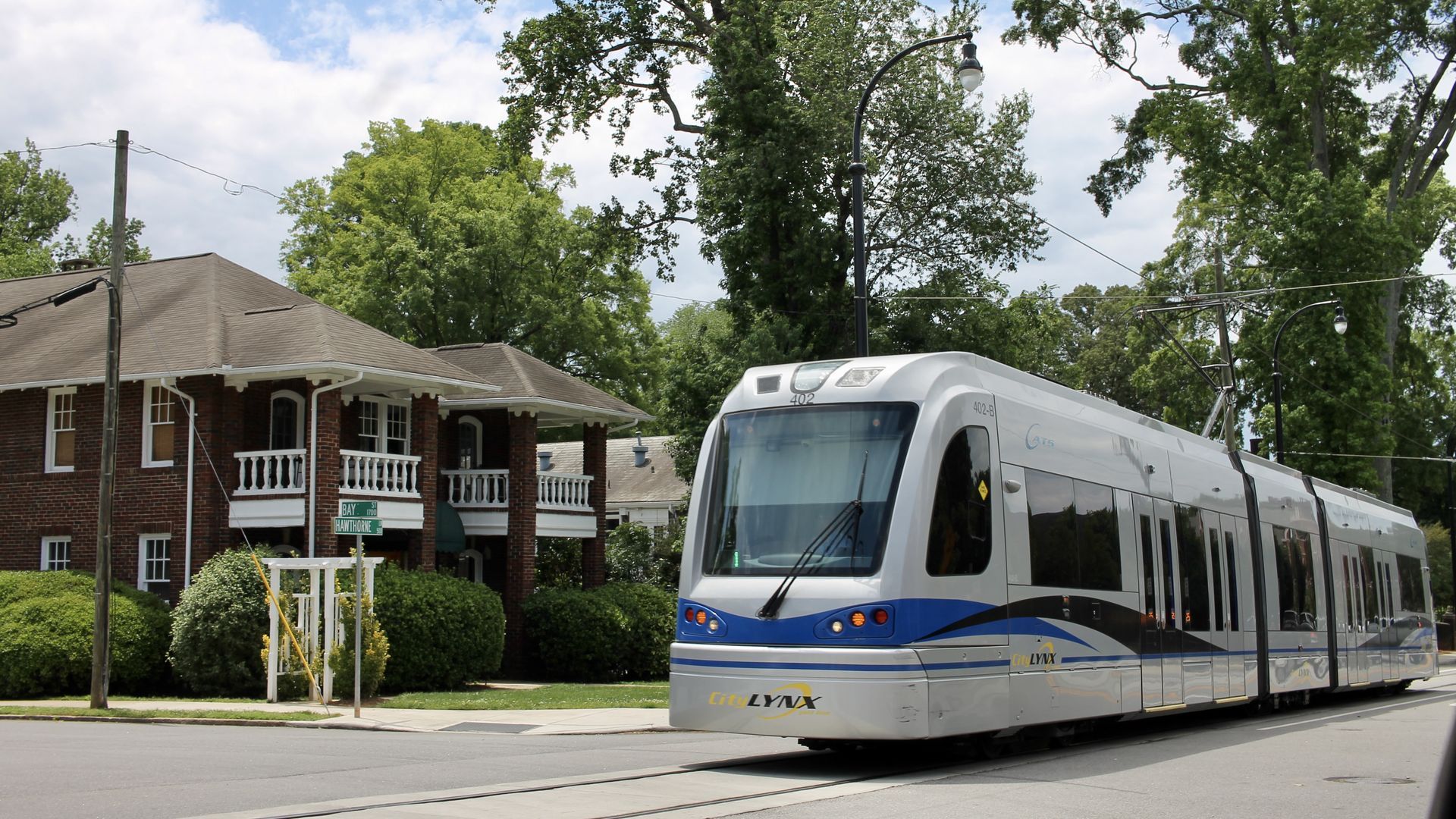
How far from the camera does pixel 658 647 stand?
30844mm

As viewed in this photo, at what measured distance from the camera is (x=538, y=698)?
22922 mm

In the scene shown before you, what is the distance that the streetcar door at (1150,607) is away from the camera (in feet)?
47.6

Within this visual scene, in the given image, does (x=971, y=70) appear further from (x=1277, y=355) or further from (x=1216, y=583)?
(x=1277, y=355)

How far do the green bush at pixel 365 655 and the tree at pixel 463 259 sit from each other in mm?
20462

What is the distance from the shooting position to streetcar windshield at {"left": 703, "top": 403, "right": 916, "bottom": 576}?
11.1 m

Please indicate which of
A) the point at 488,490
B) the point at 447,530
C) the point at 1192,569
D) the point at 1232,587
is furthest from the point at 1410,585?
the point at 447,530

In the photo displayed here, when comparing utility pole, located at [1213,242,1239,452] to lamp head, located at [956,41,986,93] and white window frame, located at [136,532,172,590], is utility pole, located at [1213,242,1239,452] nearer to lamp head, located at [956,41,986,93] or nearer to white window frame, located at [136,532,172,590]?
lamp head, located at [956,41,986,93]

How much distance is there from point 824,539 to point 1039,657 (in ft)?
8.35

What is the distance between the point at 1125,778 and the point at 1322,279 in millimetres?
30571

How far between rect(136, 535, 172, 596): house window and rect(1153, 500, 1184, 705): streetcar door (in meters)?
18.9

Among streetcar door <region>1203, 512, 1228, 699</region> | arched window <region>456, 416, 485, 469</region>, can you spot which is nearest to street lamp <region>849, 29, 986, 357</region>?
streetcar door <region>1203, 512, 1228, 699</region>

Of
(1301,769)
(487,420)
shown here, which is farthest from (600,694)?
(1301,769)

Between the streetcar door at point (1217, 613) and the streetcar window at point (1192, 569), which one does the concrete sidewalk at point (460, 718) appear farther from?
the streetcar door at point (1217, 613)

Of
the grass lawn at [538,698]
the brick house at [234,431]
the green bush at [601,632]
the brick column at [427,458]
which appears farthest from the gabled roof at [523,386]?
the grass lawn at [538,698]
